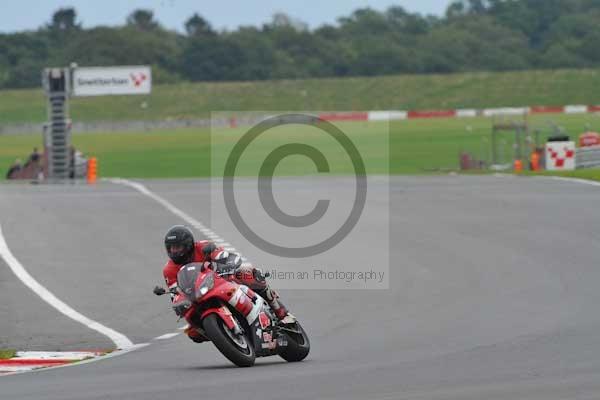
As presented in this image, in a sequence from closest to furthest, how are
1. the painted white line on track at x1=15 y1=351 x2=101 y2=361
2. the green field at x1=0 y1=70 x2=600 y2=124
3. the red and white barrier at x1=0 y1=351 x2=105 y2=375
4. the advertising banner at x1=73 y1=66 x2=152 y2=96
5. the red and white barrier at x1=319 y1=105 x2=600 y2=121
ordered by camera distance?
the red and white barrier at x1=0 y1=351 x2=105 y2=375
the painted white line on track at x1=15 y1=351 x2=101 y2=361
the advertising banner at x1=73 y1=66 x2=152 y2=96
the red and white barrier at x1=319 y1=105 x2=600 y2=121
the green field at x1=0 y1=70 x2=600 y2=124

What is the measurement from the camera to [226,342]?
11.4m

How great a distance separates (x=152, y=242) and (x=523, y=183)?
14.2 m

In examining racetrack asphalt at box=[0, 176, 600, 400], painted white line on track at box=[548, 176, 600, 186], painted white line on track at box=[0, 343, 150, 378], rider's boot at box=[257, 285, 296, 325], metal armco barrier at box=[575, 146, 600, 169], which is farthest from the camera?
metal armco barrier at box=[575, 146, 600, 169]

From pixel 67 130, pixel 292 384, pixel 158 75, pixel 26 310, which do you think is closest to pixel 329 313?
pixel 26 310

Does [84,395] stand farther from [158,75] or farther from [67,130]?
[158,75]

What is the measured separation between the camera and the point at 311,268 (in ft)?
69.6

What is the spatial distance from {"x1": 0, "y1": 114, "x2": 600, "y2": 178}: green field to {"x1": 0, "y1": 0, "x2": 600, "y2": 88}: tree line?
49.9 m

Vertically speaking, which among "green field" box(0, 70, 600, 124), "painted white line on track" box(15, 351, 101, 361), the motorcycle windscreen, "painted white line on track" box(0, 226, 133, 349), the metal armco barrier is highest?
"green field" box(0, 70, 600, 124)

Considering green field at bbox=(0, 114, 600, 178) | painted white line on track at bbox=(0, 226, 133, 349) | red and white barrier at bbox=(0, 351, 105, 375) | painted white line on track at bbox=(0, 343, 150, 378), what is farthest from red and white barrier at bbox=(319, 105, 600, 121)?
red and white barrier at bbox=(0, 351, 105, 375)

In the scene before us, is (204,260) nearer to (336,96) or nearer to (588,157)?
(588,157)

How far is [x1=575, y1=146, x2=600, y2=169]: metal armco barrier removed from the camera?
146 feet

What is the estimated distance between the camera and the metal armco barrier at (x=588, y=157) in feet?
146

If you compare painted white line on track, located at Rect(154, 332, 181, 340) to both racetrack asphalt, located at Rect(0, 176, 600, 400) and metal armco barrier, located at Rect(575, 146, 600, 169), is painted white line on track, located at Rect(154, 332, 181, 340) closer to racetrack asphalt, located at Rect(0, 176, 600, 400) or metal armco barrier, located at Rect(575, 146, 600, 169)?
racetrack asphalt, located at Rect(0, 176, 600, 400)

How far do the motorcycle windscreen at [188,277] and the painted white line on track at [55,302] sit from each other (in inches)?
105
